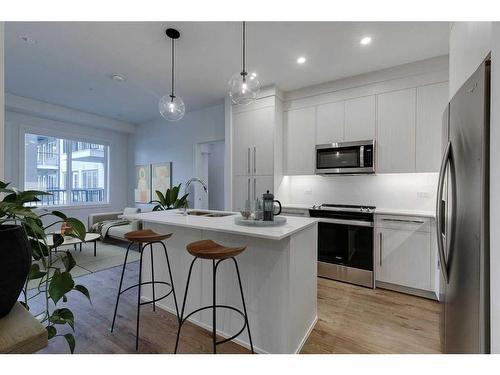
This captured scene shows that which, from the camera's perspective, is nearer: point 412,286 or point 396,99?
point 412,286

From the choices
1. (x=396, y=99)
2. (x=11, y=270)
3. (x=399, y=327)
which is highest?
(x=396, y=99)

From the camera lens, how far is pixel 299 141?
12.6ft

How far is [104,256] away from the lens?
4176mm

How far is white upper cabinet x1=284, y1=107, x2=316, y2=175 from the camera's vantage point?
373 centimetres

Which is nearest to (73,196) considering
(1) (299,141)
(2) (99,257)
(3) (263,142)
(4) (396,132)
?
(2) (99,257)

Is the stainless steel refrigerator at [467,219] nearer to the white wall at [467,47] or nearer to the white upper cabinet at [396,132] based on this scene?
the white wall at [467,47]

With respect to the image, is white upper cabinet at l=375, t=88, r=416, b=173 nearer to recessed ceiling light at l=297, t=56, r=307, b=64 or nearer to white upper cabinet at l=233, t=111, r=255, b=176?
Answer: recessed ceiling light at l=297, t=56, r=307, b=64

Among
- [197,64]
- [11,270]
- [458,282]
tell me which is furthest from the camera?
[197,64]

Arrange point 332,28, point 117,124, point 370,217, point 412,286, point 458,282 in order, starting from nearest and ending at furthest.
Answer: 1. point 458,282
2. point 332,28
3. point 412,286
4. point 370,217
5. point 117,124

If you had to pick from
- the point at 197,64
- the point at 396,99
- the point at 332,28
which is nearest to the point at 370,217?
the point at 396,99

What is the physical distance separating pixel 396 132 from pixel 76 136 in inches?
267

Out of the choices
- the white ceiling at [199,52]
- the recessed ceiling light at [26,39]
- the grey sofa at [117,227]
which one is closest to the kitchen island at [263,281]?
the white ceiling at [199,52]
